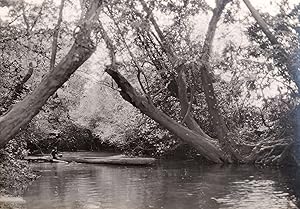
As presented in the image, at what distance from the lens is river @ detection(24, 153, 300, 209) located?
12.1m

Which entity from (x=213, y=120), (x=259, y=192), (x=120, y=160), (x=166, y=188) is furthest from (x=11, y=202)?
(x=120, y=160)

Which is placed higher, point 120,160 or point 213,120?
point 213,120

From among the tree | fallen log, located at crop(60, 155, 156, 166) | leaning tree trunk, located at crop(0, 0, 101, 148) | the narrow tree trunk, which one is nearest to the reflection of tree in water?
the tree

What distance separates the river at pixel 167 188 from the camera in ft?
39.8

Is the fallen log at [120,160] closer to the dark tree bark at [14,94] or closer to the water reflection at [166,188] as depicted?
the water reflection at [166,188]

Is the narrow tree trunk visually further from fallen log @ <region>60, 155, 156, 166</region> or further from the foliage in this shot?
the foliage

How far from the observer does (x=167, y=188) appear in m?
14.9

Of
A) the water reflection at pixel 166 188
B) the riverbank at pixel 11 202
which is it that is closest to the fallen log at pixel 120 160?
the water reflection at pixel 166 188

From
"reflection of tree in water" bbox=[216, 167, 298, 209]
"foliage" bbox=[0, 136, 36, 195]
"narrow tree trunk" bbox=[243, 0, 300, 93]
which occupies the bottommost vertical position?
"reflection of tree in water" bbox=[216, 167, 298, 209]

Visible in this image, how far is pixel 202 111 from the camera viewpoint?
24.1 m

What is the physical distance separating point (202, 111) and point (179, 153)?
3043 mm

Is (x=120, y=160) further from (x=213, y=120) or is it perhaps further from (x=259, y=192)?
(x=259, y=192)

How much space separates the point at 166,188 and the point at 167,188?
0.10 ft

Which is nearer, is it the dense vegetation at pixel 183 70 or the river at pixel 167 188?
Answer: the river at pixel 167 188
